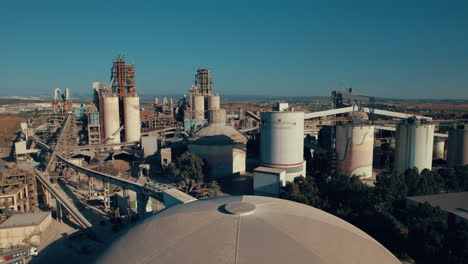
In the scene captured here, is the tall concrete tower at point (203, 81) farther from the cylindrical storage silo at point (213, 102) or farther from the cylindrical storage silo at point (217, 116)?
the cylindrical storage silo at point (217, 116)

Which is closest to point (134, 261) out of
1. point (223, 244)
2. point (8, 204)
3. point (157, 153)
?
point (223, 244)

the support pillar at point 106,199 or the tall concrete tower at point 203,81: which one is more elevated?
the tall concrete tower at point 203,81

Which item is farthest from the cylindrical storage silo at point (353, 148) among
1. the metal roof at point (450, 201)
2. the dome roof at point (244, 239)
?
the dome roof at point (244, 239)

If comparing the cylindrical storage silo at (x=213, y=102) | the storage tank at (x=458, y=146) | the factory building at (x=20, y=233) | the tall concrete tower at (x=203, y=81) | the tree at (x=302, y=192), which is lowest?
the factory building at (x=20, y=233)

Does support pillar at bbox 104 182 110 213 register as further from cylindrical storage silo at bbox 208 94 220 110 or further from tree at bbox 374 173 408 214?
cylindrical storage silo at bbox 208 94 220 110

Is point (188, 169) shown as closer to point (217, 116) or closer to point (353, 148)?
point (217, 116)

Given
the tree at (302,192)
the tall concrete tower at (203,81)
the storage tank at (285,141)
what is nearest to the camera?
the tree at (302,192)

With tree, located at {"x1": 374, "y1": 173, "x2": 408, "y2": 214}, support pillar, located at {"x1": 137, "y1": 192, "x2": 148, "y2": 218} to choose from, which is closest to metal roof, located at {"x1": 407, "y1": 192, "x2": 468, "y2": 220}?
tree, located at {"x1": 374, "y1": 173, "x2": 408, "y2": 214}

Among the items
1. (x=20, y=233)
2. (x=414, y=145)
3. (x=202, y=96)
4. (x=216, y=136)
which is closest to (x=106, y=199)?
(x=20, y=233)
